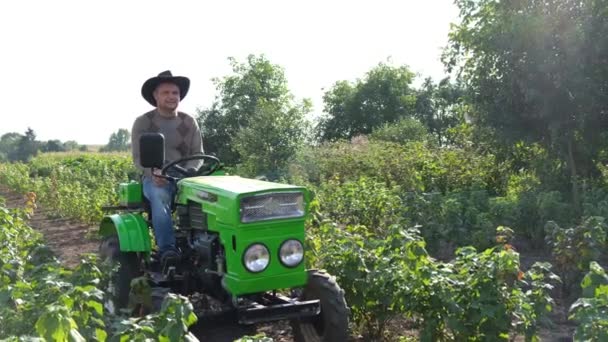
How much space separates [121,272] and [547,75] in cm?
815

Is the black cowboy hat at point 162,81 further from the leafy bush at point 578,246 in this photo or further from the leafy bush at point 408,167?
the leafy bush at point 408,167

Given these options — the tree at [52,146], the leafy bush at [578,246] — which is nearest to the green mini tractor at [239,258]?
the leafy bush at [578,246]

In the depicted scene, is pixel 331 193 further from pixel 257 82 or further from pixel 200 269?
pixel 257 82

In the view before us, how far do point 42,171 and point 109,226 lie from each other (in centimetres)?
3101

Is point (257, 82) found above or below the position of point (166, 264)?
above

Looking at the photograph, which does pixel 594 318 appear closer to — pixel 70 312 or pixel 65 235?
pixel 70 312

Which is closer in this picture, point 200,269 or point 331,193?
point 200,269

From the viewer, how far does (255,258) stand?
4.23 metres

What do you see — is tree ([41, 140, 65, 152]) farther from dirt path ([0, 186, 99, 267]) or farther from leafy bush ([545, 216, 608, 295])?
leafy bush ([545, 216, 608, 295])

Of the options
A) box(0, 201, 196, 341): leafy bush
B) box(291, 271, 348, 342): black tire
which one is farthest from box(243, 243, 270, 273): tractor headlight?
box(0, 201, 196, 341): leafy bush

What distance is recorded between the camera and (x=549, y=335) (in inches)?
214

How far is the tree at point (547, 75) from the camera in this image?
10.6m

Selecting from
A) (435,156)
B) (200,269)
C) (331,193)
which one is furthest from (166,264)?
(435,156)

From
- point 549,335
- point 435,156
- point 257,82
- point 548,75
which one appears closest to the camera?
point 549,335
